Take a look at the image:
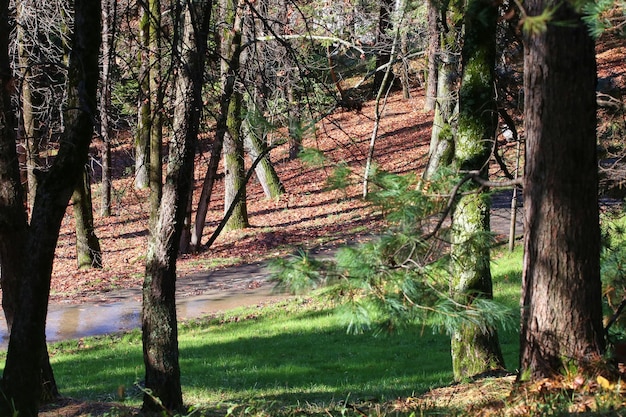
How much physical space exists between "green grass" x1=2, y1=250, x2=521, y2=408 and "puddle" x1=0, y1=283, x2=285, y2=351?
28.6 inches

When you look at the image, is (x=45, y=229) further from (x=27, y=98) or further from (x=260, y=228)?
(x=260, y=228)

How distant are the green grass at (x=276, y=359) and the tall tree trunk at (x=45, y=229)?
3163 mm

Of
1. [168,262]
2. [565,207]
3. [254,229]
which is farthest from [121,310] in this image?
[565,207]

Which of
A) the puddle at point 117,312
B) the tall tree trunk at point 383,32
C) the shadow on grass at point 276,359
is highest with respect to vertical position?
the tall tree trunk at point 383,32

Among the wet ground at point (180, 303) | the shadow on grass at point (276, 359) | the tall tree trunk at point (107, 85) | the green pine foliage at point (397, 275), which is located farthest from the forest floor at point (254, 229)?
the green pine foliage at point (397, 275)

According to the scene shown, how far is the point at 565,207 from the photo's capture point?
15.1 feet

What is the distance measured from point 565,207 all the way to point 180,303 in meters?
13.3

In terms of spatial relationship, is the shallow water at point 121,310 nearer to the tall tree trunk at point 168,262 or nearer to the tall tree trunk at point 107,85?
the tall tree trunk at point 107,85

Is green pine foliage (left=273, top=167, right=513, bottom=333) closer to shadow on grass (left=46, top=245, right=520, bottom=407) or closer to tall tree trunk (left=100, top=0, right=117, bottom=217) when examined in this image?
tall tree trunk (left=100, top=0, right=117, bottom=217)

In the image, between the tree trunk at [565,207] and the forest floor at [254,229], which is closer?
the tree trunk at [565,207]

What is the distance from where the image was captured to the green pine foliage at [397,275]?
4480 millimetres

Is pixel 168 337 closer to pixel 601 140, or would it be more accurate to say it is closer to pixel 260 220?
pixel 601 140

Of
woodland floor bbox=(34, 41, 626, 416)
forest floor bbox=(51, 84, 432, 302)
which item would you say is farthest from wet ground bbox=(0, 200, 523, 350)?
woodland floor bbox=(34, 41, 626, 416)

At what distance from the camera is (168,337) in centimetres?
682
